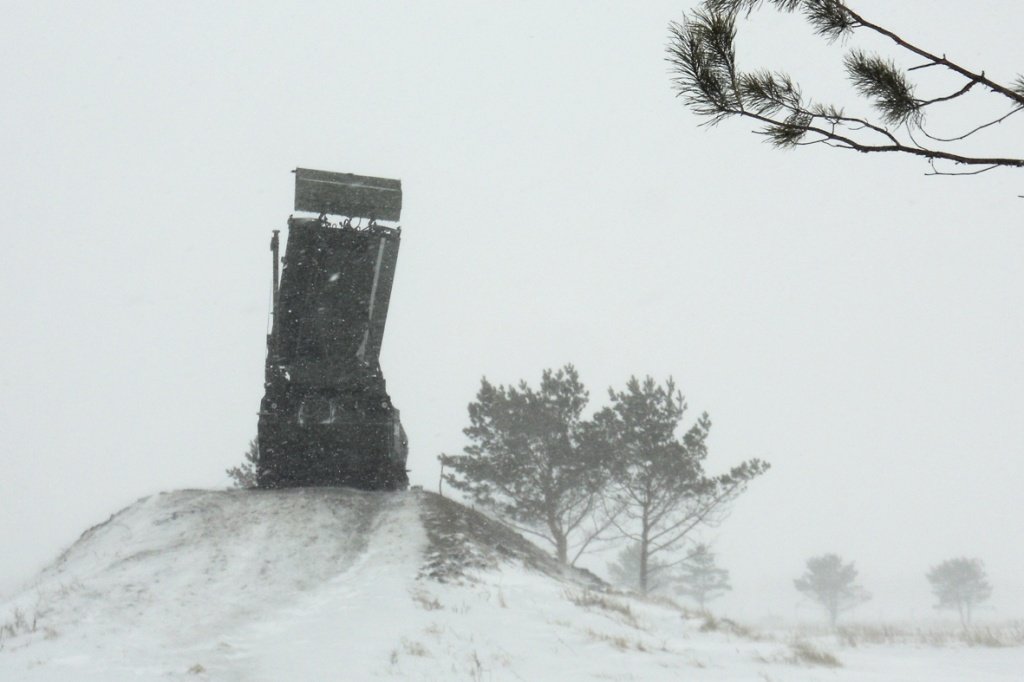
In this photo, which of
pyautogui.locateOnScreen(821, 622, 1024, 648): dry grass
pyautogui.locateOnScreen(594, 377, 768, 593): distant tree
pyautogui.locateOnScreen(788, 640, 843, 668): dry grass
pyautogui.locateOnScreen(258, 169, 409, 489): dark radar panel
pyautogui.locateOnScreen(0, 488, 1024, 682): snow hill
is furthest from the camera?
pyautogui.locateOnScreen(594, 377, 768, 593): distant tree

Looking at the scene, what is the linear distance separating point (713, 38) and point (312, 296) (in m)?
12.7

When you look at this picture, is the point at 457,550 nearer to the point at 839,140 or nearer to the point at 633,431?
the point at 839,140

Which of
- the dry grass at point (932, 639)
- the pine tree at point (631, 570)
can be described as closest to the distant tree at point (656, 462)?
the dry grass at point (932, 639)

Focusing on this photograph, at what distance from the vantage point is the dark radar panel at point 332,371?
54.7 feet

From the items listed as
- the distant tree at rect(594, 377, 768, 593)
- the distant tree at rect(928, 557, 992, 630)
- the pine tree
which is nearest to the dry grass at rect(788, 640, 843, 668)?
the distant tree at rect(594, 377, 768, 593)

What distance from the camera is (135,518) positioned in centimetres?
1487

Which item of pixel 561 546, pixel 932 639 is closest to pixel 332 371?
pixel 932 639

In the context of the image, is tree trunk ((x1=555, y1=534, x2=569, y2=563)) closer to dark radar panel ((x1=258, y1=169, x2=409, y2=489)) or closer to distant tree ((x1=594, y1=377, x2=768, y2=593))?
distant tree ((x1=594, y1=377, x2=768, y2=593))

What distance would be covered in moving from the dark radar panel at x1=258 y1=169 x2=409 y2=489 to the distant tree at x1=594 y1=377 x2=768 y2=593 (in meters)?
11.3

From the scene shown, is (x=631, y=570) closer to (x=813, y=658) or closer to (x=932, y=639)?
(x=932, y=639)

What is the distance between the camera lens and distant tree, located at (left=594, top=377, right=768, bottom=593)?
26.7 metres

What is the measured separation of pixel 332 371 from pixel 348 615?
7.46m

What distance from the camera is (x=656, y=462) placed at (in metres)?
26.6

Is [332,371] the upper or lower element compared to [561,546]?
upper
